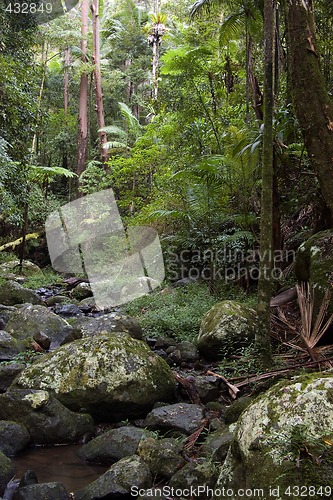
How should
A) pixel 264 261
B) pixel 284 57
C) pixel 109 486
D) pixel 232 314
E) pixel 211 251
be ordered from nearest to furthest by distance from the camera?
pixel 109 486
pixel 264 261
pixel 232 314
pixel 284 57
pixel 211 251

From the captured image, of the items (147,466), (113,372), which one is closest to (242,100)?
(113,372)

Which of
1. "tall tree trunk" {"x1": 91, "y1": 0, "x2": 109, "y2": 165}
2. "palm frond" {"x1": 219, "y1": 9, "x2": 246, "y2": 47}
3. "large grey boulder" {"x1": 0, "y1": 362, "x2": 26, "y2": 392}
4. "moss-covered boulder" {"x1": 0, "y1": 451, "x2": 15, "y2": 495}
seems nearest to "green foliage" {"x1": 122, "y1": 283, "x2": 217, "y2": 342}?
"large grey boulder" {"x1": 0, "y1": 362, "x2": 26, "y2": 392}

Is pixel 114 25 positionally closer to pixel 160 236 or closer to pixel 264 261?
pixel 160 236

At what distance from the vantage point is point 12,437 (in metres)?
4.05

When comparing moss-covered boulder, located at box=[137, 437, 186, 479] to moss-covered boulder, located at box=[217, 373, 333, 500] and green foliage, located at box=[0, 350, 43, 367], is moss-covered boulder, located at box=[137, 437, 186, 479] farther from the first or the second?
green foliage, located at box=[0, 350, 43, 367]

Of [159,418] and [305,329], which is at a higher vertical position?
[305,329]

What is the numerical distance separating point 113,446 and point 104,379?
895mm

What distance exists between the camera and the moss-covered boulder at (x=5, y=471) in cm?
335

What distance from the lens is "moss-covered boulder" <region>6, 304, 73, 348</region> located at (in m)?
7.11

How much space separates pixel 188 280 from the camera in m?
11.2

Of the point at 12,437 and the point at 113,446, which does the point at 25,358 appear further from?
the point at 113,446

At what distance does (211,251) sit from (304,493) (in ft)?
23.4

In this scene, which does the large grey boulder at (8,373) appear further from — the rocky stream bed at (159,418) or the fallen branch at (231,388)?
the fallen branch at (231,388)

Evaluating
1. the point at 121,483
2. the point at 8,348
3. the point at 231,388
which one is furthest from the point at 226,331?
the point at 8,348
